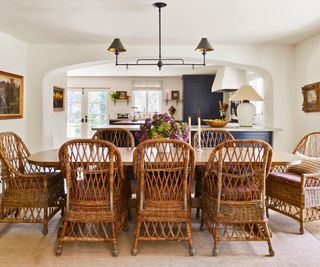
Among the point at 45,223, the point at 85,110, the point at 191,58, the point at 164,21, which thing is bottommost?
the point at 45,223

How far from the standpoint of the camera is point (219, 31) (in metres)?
4.27

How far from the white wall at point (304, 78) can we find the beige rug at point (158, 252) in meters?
2.01

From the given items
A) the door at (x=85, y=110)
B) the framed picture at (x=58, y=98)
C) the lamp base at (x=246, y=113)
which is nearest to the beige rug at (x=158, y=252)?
the lamp base at (x=246, y=113)

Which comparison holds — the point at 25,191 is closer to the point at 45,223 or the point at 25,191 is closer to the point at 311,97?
the point at 45,223

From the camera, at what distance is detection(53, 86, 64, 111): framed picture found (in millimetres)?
6183

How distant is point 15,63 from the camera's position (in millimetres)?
4766

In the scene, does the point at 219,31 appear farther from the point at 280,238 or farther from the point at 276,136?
the point at 280,238

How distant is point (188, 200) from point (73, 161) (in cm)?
97

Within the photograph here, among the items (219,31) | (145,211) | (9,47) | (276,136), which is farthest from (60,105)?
(145,211)

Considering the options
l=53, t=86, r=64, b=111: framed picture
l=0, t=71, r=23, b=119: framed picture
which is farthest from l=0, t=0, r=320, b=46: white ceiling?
l=53, t=86, r=64, b=111: framed picture

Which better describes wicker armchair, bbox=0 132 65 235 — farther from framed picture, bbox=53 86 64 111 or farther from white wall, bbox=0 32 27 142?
framed picture, bbox=53 86 64 111

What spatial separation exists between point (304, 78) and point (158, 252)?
3.50m

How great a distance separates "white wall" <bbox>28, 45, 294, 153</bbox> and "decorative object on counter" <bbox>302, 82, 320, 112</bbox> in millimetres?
491

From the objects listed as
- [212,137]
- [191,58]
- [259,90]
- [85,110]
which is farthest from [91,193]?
[85,110]
